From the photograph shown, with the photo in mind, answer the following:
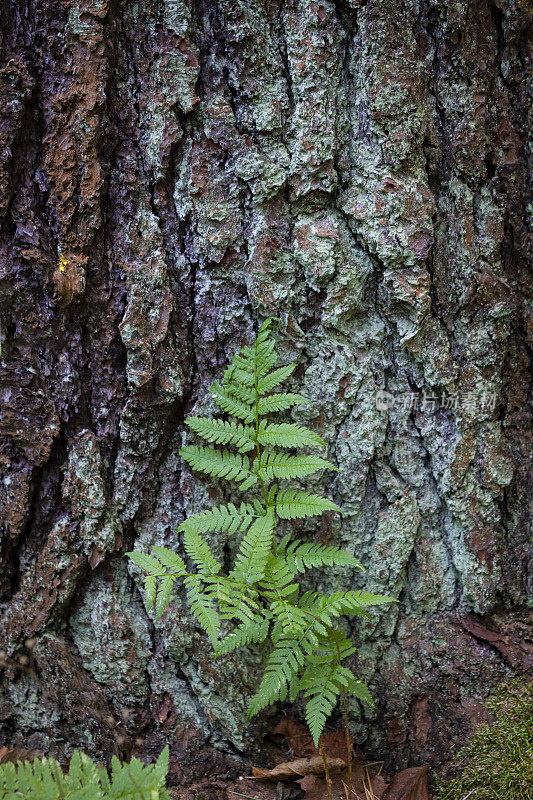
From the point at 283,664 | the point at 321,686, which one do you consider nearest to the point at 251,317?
the point at 283,664

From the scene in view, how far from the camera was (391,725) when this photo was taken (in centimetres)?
220

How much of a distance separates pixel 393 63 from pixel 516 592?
81.7 inches

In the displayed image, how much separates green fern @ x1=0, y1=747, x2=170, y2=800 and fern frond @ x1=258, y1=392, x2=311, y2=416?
1076 mm

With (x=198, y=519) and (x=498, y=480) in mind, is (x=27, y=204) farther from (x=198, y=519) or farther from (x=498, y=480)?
(x=498, y=480)

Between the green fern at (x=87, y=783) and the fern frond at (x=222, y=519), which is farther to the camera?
the fern frond at (x=222, y=519)

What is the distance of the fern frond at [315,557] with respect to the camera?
1966 millimetres

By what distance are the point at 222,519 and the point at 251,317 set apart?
30.0 inches

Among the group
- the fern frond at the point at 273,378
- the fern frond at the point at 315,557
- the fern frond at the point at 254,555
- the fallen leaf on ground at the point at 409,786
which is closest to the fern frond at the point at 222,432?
the fern frond at the point at 273,378

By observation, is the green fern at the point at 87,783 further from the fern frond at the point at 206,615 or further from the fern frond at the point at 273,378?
the fern frond at the point at 273,378

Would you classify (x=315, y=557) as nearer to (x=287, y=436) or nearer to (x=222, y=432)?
(x=287, y=436)

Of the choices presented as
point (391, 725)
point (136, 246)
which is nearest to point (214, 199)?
point (136, 246)

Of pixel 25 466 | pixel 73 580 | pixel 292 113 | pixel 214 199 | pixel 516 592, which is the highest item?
pixel 292 113

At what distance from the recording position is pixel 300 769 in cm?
211

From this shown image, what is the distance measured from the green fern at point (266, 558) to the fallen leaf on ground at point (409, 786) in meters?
0.41
